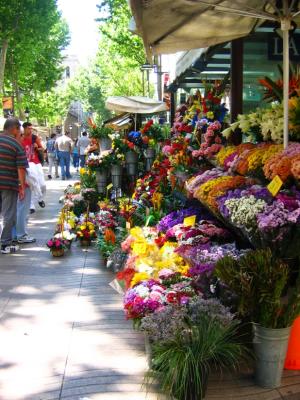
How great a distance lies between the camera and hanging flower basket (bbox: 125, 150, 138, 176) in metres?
9.80

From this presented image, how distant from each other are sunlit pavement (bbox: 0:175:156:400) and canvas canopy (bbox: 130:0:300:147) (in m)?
2.23

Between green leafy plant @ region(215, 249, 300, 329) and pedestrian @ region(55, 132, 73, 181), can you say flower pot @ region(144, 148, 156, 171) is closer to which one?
green leafy plant @ region(215, 249, 300, 329)

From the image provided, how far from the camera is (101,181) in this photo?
9.91 m

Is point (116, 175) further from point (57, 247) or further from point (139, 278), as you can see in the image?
point (139, 278)

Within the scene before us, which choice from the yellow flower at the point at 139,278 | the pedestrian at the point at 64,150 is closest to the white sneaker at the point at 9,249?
the yellow flower at the point at 139,278

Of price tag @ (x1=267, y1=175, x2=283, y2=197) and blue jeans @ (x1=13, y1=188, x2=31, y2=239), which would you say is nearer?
price tag @ (x1=267, y1=175, x2=283, y2=197)

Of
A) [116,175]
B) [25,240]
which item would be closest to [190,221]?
[25,240]

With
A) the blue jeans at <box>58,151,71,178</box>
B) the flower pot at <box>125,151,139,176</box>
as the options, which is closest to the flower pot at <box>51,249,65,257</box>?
the flower pot at <box>125,151,139,176</box>

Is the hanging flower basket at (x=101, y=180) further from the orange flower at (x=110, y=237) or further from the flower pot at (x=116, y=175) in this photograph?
the orange flower at (x=110, y=237)

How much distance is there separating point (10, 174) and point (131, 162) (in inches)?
122

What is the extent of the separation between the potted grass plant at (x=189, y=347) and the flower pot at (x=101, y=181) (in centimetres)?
666

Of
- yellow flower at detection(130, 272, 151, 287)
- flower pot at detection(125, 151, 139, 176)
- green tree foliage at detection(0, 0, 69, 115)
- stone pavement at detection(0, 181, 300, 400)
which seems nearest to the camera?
stone pavement at detection(0, 181, 300, 400)

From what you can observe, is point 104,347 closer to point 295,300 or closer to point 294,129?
point 295,300

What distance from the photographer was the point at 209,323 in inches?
125
